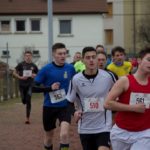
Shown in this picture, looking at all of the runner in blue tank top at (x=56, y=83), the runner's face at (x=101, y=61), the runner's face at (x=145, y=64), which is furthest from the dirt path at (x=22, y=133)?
the runner's face at (x=145, y=64)

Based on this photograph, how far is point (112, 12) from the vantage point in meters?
72.6

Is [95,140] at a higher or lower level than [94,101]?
lower

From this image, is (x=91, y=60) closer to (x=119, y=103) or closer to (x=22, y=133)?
(x=119, y=103)

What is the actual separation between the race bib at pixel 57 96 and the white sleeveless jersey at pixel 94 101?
2.13m

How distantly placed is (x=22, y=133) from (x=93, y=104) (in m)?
6.43

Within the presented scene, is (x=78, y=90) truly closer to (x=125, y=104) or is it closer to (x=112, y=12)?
(x=125, y=104)

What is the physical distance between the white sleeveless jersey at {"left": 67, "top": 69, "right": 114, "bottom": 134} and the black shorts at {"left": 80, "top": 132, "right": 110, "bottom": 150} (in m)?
0.06

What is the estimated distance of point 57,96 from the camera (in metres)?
9.91

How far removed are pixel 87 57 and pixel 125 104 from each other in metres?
1.34

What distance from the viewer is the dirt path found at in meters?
11.7

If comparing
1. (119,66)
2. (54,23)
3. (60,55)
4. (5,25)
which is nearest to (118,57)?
(119,66)

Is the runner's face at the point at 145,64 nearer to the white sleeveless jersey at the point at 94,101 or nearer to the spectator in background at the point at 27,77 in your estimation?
the white sleeveless jersey at the point at 94,101

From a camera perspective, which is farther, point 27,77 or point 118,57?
point 27,77

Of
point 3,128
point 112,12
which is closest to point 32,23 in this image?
point 112,12
